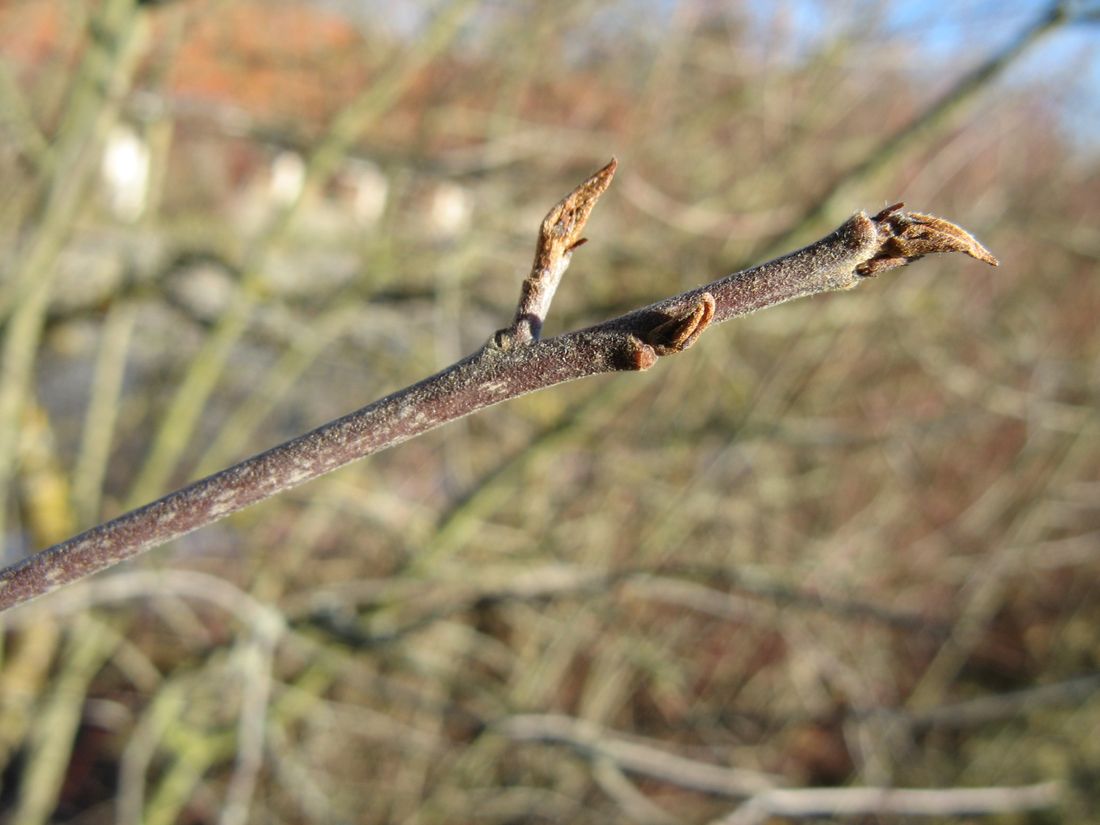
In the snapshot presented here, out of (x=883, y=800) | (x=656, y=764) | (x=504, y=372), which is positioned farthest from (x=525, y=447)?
(x=504, y=372)

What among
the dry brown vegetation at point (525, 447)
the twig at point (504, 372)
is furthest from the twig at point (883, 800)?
the twig at point (504, 372)

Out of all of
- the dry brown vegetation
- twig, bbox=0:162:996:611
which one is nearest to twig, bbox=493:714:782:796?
the dry brown vegetation

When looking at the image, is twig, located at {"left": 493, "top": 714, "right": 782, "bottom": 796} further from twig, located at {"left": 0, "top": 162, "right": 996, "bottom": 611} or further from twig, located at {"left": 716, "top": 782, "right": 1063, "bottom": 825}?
twig, located at {"left": 0, "top": 162, "right": 996, "bottom": 611}

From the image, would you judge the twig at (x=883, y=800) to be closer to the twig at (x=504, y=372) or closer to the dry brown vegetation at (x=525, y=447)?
the dry brown vegetation at (x=525, y=447)

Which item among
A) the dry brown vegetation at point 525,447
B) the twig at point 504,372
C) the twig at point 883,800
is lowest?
the twig at point 504,372

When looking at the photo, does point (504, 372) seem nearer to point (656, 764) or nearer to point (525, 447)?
point (656, 764)

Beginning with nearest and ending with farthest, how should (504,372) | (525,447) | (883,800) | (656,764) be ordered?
(504,372) < (656,764) < (883,800) < (525,447)
